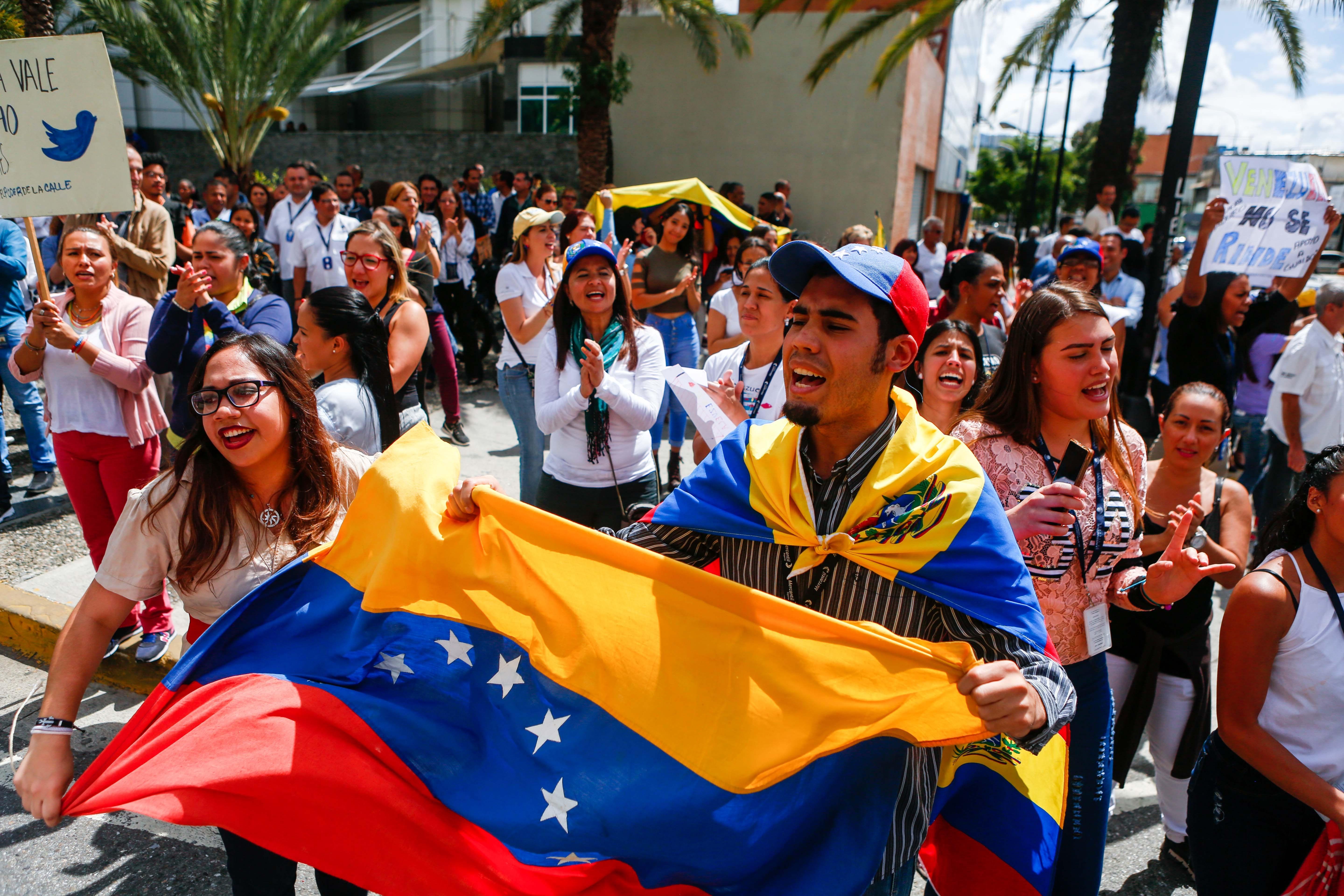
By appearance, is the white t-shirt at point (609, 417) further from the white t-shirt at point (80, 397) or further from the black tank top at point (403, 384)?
the white t-shirt at point (80, 397)

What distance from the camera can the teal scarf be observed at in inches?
166

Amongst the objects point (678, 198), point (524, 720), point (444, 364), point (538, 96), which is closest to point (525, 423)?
point (444, 364)

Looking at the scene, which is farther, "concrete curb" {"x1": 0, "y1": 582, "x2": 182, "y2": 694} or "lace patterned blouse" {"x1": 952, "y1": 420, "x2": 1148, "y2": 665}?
"concrete curb" {"x1": 0, "y1": 582, "x2": 182, "y2": 694}

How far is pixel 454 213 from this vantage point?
10.7 metres

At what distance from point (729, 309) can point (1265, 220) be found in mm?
3777

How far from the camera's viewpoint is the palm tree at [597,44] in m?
15.9

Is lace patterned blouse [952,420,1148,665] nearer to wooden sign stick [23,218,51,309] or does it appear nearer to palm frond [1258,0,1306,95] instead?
wooden sign stick [23,218,51,309]

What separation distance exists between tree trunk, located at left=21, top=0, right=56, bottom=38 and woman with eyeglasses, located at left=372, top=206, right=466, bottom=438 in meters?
6.25

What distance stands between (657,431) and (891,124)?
14.9 metres

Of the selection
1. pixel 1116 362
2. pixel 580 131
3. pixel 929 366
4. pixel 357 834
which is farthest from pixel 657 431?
pixel 580 131

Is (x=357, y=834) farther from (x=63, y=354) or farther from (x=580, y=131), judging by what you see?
(x=580, y=131)

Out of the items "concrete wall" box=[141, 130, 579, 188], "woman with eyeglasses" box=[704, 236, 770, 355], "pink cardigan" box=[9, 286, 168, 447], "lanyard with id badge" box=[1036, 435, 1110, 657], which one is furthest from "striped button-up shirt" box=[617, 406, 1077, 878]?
"concrete wall" box=[141, 130, 579, 188]

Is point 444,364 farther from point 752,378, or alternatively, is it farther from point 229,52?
point 229,52

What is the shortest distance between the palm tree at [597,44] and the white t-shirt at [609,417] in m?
12.0
